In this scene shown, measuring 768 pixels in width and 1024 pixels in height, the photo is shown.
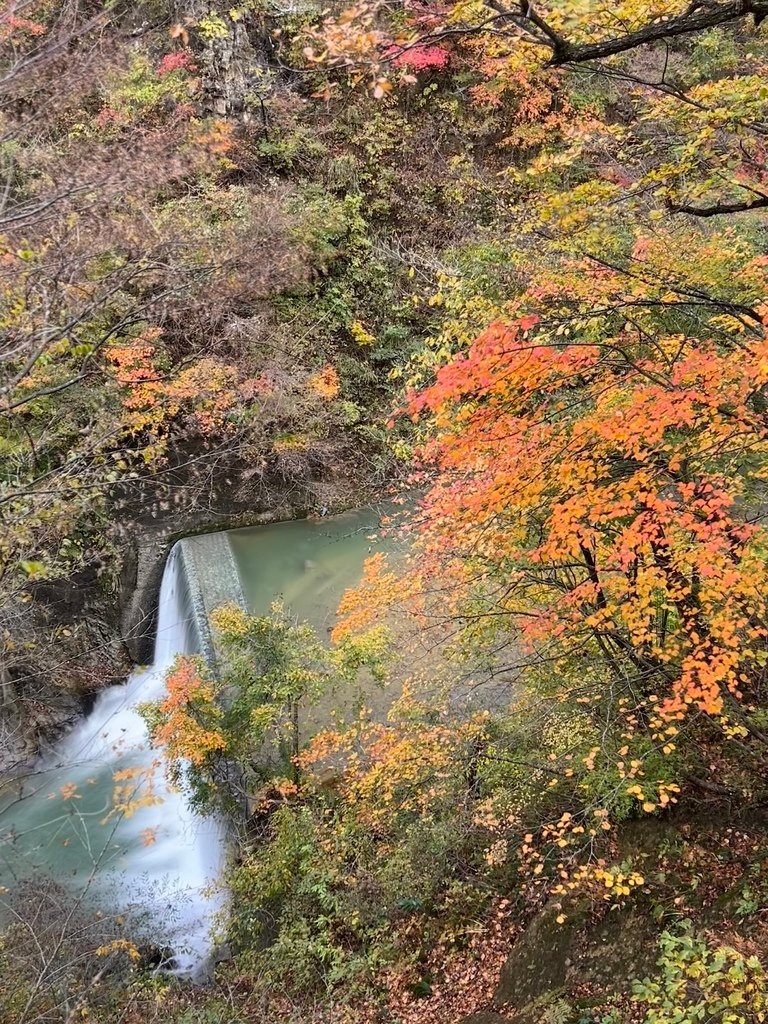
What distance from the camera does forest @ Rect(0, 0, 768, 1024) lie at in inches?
169

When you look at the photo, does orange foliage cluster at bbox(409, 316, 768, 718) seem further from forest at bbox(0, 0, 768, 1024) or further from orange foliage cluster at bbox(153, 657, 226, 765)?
orange foliage cluster at bbox(153, 657, 226, 765)

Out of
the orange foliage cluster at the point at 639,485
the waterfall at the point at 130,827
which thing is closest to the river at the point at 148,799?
the waterfall at the point at 130,827

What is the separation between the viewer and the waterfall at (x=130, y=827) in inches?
324

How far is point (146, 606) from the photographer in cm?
1212

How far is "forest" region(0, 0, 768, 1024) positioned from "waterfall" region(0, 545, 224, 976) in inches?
3.3

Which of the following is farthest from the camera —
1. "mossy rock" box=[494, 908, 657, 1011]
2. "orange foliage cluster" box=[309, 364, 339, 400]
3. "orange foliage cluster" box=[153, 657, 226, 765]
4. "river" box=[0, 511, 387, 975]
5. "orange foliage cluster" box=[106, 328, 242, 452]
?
"orange foliage cluster" box=[309, 364, 339, 400]

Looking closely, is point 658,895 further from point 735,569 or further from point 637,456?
point 637,456

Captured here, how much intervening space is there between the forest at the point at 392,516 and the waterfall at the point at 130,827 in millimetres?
85

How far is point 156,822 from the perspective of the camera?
9.52 m

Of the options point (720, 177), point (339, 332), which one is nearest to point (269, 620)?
point (720, 177)

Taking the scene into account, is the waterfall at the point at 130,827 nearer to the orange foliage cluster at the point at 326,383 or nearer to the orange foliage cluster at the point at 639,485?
the orange foliage cluster at the point at 326,383

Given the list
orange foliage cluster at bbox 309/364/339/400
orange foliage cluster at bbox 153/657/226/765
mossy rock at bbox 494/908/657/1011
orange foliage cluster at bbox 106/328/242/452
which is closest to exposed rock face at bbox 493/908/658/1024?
mossy rock at bbox 494/908/657/1011

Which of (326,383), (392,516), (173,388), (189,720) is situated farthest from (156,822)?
(326,383)

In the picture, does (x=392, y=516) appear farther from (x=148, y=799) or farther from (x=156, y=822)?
(x=156, y=822)
